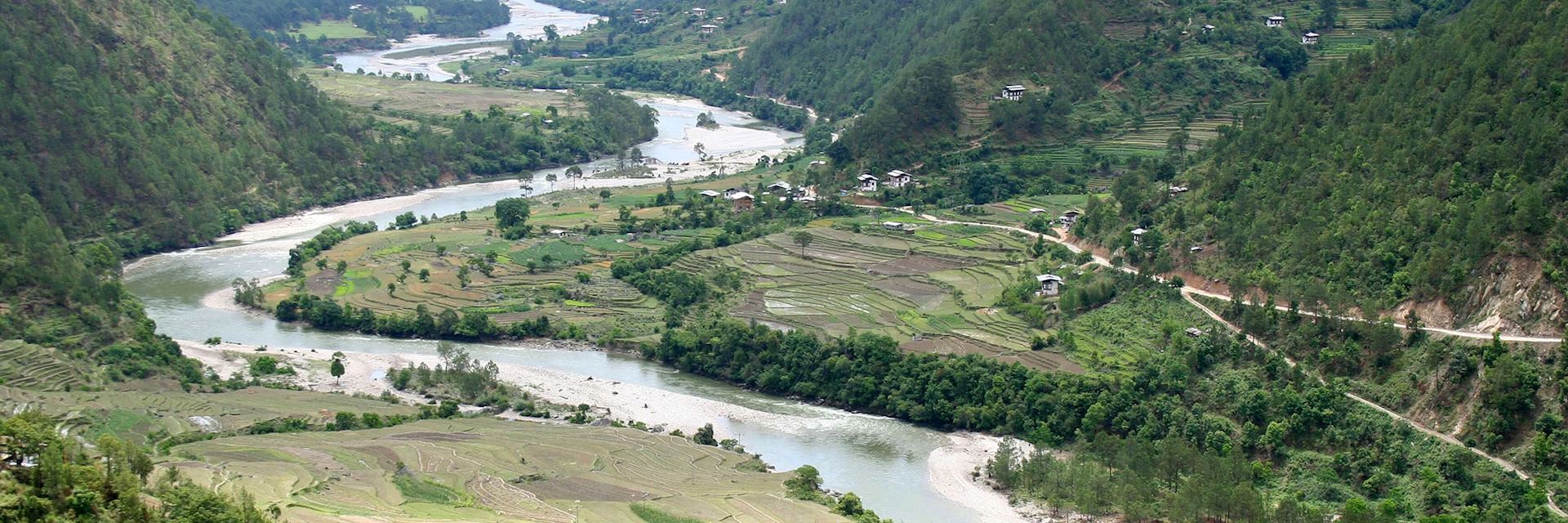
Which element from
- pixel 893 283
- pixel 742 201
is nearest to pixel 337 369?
pixel 893 283

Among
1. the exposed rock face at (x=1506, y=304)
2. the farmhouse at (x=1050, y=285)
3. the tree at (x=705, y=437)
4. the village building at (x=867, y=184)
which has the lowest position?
the tree at (x=705, y=437)

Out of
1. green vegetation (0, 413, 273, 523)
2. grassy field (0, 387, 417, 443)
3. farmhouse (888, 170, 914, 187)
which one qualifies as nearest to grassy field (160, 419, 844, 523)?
grassy field (0, 387, 417, 443)

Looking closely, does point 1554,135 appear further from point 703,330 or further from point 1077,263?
point 703,330

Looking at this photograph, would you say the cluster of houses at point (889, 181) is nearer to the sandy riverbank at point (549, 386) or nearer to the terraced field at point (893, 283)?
the terraced field at point (893, 283)

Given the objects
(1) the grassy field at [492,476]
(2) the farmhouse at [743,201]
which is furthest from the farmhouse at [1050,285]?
(2) the farmhouse at [743,201]

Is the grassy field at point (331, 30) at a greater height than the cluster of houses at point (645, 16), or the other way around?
the cluster of houses at point (645, 16)
